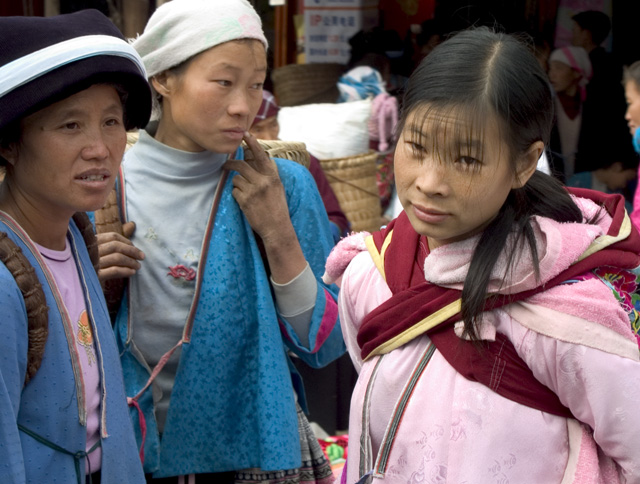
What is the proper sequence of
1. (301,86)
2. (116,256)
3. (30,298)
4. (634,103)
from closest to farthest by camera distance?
(30,298)
(116,256)
(634,103)
(301,86)

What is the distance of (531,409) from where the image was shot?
1.51m

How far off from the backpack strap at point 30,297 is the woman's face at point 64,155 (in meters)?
0.15

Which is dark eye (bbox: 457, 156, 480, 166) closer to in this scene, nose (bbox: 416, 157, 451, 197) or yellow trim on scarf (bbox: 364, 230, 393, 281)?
nose (bbox: 416, 157, 451, 197)

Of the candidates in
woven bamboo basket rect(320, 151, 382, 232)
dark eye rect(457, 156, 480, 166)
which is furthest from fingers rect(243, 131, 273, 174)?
woven bamboo basket rect(320, 151, 382, 232)

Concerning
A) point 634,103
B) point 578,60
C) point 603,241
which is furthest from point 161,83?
point 578,60

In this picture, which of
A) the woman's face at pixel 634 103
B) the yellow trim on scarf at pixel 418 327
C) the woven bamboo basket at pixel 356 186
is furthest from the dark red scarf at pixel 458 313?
the woman's face at pixel 634 103

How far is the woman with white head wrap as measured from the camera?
209 cm

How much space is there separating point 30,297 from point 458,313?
0.78 meters

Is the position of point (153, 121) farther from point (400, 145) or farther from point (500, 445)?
point (500, 445)

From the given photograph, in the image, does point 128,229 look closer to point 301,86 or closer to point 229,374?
point 229,374

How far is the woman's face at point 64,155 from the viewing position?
153cm

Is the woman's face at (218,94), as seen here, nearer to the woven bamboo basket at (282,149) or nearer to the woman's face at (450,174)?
the woven bamboo basket at (282,149)

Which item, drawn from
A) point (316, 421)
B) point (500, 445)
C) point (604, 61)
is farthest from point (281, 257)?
point (604, 61)

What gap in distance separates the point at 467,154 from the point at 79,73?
717 mm
